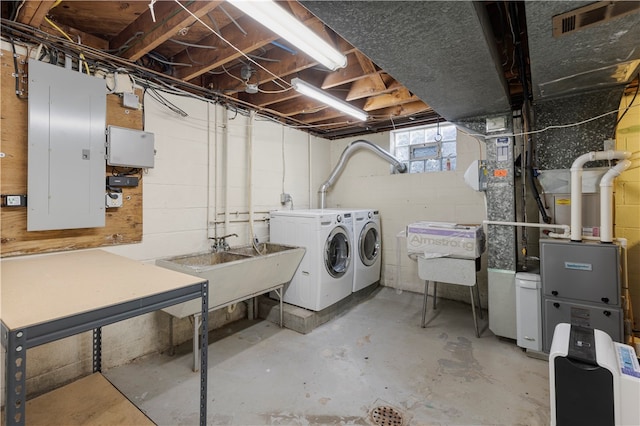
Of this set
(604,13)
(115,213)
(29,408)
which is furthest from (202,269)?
(604,13)

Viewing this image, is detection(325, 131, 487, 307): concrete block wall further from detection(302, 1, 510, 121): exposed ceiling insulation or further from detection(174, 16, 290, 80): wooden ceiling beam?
detection(174, 16, 290, 80): wooden ceiling beam

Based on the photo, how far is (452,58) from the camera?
1.75 meters

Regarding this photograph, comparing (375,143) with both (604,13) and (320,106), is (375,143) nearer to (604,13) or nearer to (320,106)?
(320,106)

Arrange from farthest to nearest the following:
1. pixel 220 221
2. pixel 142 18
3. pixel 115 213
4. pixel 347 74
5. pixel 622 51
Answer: pixel 220 221
pixel 347 74
pixel 115 213
pixel 142 18
pixel 622 51

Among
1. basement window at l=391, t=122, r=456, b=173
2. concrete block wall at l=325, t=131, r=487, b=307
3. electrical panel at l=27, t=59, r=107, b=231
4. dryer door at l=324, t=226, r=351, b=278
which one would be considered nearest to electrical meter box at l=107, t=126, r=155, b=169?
electrical panel at l=27, t=59, r=107, b=231

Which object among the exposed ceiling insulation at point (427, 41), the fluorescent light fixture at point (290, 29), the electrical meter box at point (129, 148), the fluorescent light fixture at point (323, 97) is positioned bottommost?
the electrical meter box at point (129, 148)


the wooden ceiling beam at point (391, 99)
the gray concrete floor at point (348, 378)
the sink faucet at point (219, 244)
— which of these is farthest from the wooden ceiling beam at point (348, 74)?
the gray concrete floor at point (348, 378)

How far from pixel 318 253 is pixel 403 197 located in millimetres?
1794

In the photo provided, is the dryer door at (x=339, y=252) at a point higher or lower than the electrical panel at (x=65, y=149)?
lower

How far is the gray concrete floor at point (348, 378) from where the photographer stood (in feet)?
6.08

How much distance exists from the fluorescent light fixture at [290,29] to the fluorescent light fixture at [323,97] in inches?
19.9

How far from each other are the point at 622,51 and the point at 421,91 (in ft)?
3.77

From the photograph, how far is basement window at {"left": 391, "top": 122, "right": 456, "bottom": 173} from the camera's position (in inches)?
154

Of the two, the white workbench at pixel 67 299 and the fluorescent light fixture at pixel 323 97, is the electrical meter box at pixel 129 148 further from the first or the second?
the fluorescent light fixture at pixel 323 97
